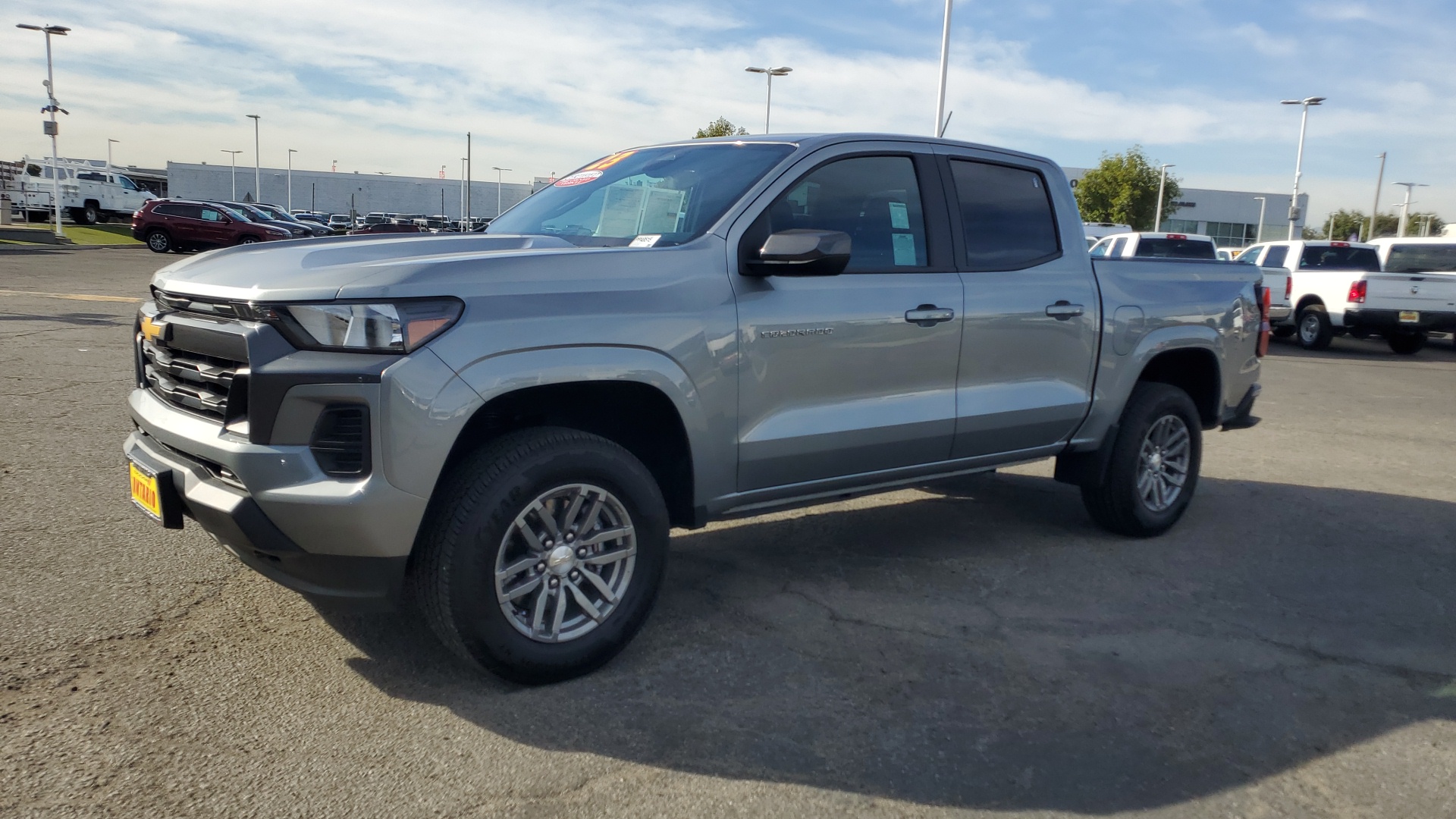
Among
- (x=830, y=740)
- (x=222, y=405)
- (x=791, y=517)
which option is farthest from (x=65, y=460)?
(x=830, y=740)

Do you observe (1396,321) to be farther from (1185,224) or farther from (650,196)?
A: (1185,224)

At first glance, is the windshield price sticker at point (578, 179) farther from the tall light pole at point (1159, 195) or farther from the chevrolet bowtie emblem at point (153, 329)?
the tall light pole at point (1159, 195)

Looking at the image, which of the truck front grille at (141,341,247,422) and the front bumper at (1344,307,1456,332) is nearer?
the truck front grille at (141,341,247,422)

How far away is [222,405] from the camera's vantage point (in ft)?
10.8

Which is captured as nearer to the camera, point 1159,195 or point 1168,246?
point 1168,246

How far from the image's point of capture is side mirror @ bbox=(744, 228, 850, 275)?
3748 mm

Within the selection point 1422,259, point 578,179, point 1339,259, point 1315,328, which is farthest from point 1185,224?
point 578,179

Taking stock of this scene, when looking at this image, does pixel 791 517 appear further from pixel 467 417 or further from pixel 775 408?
pixel 467 417

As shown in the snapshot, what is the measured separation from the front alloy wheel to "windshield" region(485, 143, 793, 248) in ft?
3.13

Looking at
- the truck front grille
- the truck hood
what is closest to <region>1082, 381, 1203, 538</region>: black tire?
the truck hood

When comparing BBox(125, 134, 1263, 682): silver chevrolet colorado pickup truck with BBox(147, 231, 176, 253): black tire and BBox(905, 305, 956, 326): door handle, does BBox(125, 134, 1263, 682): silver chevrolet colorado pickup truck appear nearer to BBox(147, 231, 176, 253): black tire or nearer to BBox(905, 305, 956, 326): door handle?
BBox(905, 305, 956, 326): door handle

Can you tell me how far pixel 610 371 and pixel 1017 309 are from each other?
2.13 metres

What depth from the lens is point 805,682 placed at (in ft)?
12.0

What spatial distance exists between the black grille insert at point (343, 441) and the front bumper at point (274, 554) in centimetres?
24
